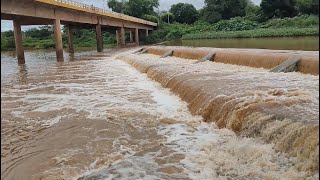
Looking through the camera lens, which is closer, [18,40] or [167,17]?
[18,40]

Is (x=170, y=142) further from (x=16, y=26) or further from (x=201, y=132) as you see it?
(x=16, y=26)

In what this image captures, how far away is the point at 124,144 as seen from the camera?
6277 millimetres

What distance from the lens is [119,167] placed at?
518 centimetres

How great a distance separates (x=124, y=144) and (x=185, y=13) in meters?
73.3

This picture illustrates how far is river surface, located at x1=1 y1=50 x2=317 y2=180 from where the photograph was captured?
491 centimetres

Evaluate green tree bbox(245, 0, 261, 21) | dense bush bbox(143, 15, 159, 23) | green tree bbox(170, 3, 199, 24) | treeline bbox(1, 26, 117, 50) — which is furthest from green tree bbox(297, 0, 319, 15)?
green tree bbox(170, 3, 199, 24)

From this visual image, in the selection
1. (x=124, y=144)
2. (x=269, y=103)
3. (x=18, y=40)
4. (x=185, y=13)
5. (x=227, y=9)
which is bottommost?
(x=124, y=144)

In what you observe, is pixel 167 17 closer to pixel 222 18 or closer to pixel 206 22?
pixel 206 22

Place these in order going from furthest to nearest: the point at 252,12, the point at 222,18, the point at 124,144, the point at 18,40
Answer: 1. the point at 222,18
2. the point at 252,12
3. the point at 18,40
4. the point at 124,144

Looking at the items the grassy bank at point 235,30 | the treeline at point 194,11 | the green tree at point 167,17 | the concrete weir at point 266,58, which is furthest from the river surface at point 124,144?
the green tree at point 167,17

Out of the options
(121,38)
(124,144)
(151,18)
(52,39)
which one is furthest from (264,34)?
(52,39)

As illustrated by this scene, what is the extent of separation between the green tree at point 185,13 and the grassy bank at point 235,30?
7.38m

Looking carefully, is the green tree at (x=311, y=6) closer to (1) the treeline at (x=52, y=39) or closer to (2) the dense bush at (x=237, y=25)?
(2) the dense bush at (x=237, y=25)

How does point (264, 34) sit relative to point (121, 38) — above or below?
above
